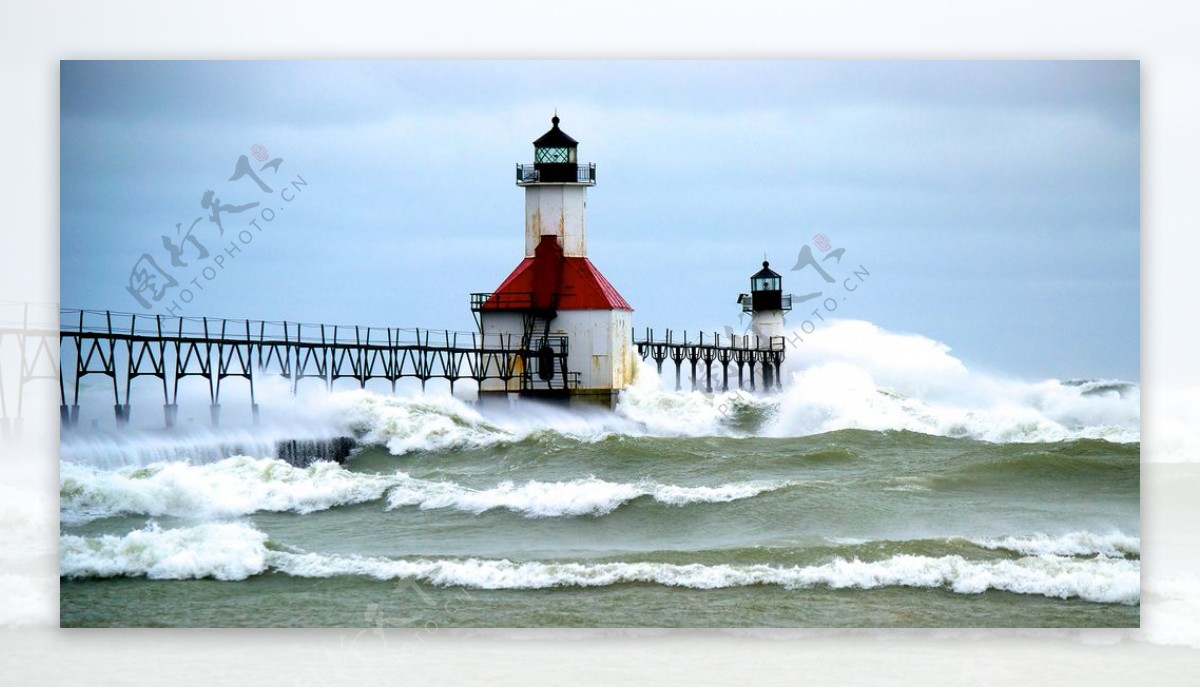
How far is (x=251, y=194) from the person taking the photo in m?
8.99

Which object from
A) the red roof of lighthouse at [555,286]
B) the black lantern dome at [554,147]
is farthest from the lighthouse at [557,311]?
the black lantern dome at [554,147]

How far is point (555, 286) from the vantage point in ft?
45.6

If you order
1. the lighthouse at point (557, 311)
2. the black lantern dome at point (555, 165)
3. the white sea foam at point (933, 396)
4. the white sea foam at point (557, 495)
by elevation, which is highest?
the black lantern dome at point (555, 165)

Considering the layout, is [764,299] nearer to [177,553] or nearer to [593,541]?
[593,541]

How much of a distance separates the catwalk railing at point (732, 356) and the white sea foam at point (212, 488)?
18.2ft

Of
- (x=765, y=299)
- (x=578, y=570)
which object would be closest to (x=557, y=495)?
(x=578, y=570)

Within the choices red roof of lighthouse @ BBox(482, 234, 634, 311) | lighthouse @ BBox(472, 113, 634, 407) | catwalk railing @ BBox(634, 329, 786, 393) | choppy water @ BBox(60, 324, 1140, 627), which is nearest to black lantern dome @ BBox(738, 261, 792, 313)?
choppy water @ BBox(60, 324, 1140, 627)

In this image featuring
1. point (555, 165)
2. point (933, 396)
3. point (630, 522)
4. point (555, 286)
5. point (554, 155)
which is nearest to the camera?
point (630, 522)

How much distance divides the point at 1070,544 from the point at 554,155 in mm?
4518

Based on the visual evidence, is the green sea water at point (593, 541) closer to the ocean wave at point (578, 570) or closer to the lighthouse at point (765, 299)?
the ocean wave at point (578, 570)

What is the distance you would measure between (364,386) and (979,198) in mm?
6666

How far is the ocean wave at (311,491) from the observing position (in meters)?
9.52

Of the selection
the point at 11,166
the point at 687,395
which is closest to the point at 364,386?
the point at 687,395

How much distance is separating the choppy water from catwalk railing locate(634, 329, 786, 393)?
2.99m
